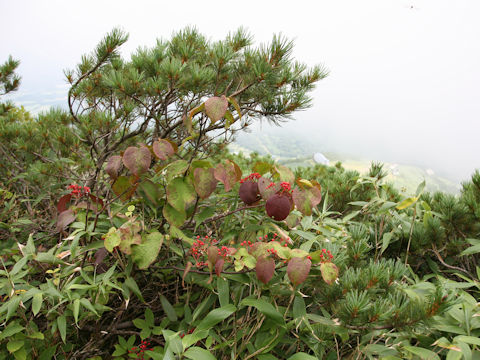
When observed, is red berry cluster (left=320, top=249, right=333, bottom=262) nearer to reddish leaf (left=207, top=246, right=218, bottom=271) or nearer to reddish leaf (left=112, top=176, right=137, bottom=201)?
reddish leaf (left=207, top=246, right=218, bottom=271)

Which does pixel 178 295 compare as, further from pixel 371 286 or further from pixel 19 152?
pixel 19 152

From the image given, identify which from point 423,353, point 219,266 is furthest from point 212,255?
point 423,353

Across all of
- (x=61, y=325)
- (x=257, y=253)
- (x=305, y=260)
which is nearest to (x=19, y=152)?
(x=61, y=325)

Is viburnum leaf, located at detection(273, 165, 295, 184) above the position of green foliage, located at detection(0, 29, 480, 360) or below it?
above

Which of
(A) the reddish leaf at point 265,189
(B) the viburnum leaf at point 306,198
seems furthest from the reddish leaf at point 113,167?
(B) the viburnum leaf at point 306,198

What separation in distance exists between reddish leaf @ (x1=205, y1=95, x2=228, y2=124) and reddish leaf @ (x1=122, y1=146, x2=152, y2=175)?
0.74 feet

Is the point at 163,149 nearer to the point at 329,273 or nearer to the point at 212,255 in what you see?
the point at 212,255

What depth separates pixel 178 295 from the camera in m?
1.03

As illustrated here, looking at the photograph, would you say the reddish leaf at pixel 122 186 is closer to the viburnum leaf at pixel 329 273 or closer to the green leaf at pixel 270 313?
the green leaf at pixel 270 313

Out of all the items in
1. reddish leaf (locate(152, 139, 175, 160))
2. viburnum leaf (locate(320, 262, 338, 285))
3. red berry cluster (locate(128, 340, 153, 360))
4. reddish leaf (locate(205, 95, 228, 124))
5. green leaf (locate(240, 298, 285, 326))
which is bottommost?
red berry cluster (locate(128, 340, 153, 360))

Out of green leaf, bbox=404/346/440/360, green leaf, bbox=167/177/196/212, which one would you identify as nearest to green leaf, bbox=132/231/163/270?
green leaf, bbox=167/177/196/212

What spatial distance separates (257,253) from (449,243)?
874 mm

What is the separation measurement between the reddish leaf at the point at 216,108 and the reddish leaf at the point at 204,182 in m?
0.16

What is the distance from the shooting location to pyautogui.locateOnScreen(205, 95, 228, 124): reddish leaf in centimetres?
81
